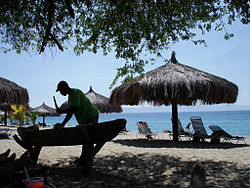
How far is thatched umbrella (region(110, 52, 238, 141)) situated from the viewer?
25.2 ft

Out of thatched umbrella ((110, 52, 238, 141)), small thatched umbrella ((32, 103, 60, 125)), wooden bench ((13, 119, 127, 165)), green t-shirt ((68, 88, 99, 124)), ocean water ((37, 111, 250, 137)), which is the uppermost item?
thatched umbrella ((110, 52, 238, 141))

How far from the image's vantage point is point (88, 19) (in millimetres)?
6125

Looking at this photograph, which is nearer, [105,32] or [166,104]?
[105,32]

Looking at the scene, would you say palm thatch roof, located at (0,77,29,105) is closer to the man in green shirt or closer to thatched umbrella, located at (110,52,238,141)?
thatched umbrella, located at (110,52,238,141)

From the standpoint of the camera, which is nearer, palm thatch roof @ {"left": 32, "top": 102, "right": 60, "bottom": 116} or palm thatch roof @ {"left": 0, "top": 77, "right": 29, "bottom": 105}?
palm thatch roof @ {"left": 0, "top": 77, "right": 29, "bottom": 105}

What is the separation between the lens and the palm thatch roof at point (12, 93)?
9.54 meters

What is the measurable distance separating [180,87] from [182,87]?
0.21ft

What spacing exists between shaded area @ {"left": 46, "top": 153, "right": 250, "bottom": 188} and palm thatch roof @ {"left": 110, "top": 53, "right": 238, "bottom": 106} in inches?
113

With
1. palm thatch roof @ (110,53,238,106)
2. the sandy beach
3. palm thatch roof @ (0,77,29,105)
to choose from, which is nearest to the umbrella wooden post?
palm thatch roof @ (110,53,238,106)

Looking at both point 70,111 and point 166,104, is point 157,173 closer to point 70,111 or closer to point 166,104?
point 70,111

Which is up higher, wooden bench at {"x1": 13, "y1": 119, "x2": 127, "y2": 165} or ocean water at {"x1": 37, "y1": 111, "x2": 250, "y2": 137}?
wooden bench at {"x1": 13, "y1": 119, "x2": 127, "y2": 165}

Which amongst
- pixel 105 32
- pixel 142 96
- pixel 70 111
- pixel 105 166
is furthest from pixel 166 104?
pixel 70 111

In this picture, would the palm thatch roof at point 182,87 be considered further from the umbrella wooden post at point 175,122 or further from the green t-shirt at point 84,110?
the green t-shirt at point 84,110

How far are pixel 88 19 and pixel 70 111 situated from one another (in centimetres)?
320
